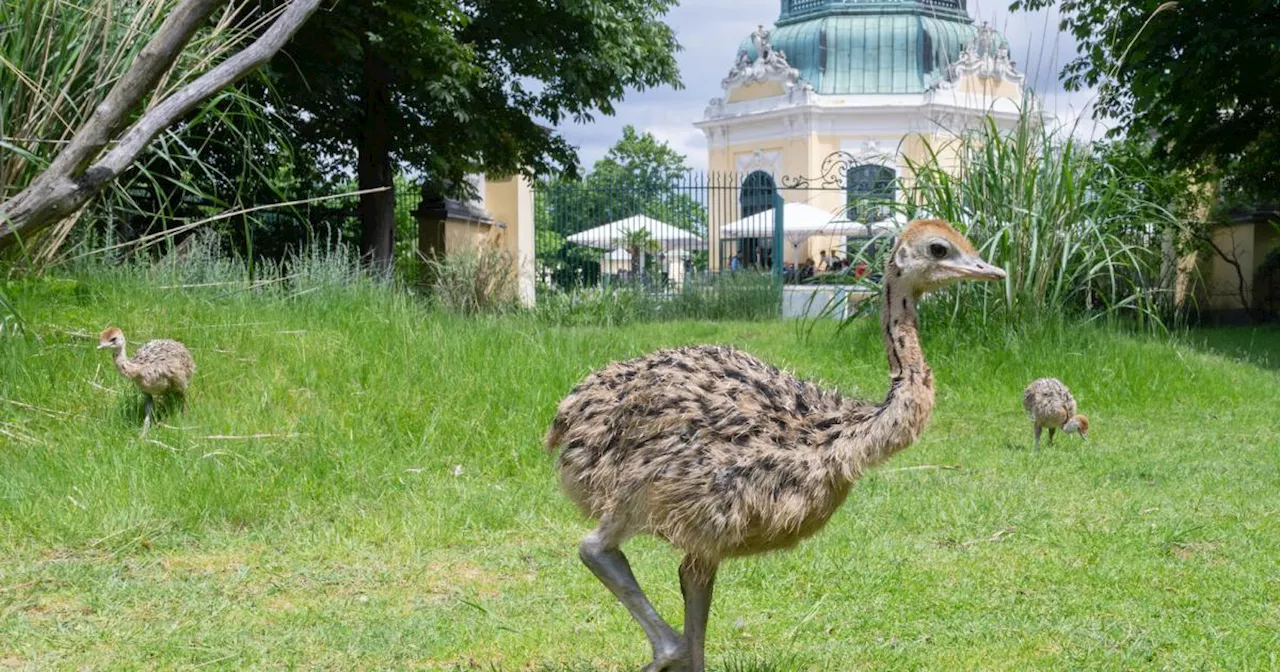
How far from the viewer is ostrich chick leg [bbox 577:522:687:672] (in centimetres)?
361

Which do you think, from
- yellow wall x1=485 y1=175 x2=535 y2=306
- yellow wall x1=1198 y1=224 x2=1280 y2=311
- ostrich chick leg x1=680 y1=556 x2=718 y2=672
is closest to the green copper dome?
yellow wall x1=485 y1=175 x2=535 y2=306

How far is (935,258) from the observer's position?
3.68m

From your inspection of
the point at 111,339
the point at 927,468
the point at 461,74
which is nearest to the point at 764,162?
the point at 461,74

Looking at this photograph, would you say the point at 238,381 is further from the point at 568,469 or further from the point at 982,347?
the point at 982,347

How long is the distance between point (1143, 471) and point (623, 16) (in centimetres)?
1334

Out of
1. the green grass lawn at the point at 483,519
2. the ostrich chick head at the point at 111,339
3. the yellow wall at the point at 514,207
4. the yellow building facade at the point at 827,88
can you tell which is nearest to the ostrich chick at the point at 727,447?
the green grass lawn at the point at 483,519

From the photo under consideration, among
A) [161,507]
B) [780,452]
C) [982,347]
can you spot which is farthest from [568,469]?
[982,347]

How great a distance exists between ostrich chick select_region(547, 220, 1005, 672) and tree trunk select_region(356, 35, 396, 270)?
13749mm

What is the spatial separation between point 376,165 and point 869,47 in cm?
2978

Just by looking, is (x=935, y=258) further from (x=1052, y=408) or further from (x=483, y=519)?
(x=1052, y=408)

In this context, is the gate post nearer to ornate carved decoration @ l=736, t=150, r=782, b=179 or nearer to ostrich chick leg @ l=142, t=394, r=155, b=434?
ostrich chick leg @ l=142, t=394, r=155, b=434

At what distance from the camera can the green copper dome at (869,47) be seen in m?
42.9

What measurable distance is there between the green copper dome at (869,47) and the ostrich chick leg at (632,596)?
40096 millimetres

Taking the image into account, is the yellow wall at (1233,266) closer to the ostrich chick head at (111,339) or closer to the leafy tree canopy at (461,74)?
the leafy tree canopy at (461,74)
